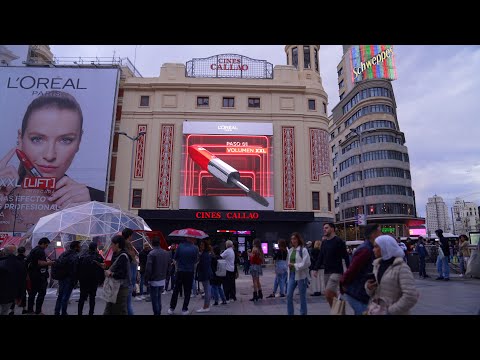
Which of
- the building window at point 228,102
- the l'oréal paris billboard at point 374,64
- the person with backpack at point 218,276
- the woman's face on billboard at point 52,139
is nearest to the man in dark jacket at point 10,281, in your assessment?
the person with backpack at point 218,276

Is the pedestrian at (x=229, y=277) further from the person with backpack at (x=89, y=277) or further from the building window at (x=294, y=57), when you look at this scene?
the building window at (x=294, y=57)

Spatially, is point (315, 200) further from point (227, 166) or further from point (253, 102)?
point (253, 102)

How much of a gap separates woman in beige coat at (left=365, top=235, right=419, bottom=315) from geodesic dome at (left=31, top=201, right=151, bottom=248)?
1363 centimetres

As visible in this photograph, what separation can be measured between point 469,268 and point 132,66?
131 ft

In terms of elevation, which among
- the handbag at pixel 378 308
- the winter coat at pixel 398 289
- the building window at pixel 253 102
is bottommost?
the handbag at pixel 378 308

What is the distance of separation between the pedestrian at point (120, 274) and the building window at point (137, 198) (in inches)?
1018

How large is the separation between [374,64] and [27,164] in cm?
5973

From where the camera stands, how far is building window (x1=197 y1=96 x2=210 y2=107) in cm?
3319

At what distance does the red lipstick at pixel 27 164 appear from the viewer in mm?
30669

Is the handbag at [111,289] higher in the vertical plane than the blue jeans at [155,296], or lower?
higher

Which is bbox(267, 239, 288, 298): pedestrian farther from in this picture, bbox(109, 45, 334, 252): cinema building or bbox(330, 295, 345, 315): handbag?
bbox(109, 45, 334, 252): cinema building

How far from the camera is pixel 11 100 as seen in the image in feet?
107

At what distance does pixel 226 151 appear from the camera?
101 feet
